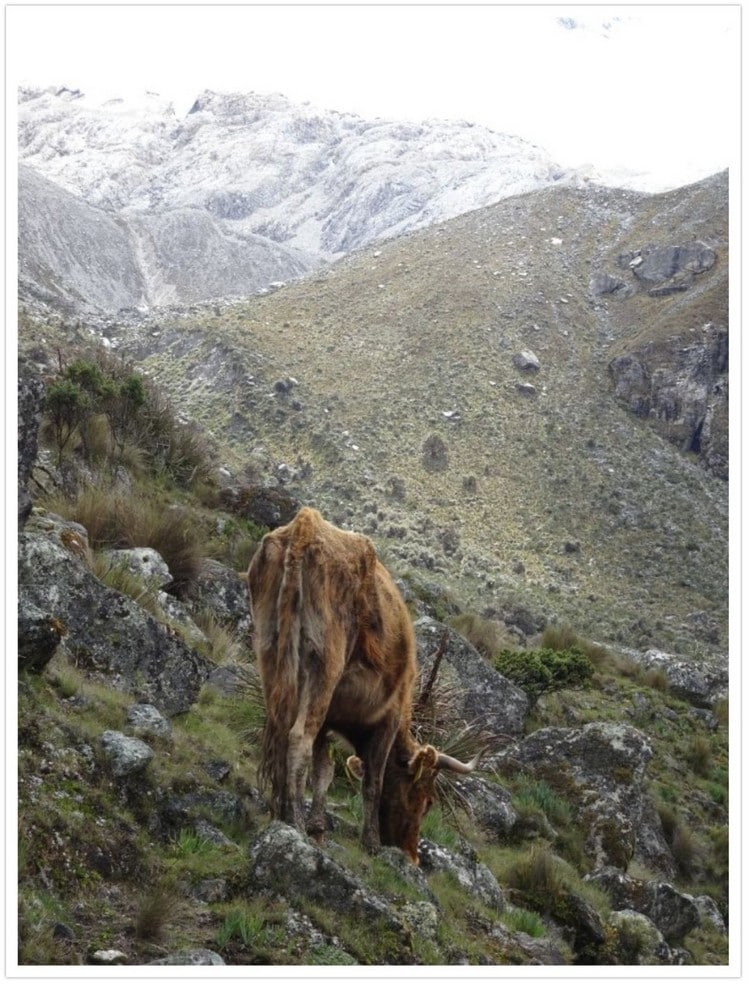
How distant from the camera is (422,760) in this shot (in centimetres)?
670

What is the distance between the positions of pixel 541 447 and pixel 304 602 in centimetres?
4812

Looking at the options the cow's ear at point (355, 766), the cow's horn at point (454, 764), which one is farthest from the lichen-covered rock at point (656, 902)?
the cow's ear at point (355, 766)

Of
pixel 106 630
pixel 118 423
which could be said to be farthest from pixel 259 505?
pixel 106 630

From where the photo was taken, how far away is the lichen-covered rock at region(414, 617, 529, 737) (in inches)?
508

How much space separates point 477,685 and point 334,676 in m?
8.63

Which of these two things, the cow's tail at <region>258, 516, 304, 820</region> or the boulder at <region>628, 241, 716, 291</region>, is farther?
the boulder at <region>628, 241, 716, 291</region>

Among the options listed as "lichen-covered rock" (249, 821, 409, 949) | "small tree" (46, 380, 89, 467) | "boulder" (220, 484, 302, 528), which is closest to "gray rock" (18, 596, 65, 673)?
"lichen-covered rock" (249, 821, 409, 949)

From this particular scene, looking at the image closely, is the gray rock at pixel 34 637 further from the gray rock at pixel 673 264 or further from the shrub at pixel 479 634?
the gray rock at pixel 673 264

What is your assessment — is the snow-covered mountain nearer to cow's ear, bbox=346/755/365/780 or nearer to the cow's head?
cow's ear, bbox=346/755/365/780

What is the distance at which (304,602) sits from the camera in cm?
543

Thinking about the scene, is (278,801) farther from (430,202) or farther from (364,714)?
(430,202)

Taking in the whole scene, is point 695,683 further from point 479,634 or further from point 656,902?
point 656,902

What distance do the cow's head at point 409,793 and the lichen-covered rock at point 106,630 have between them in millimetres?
1808

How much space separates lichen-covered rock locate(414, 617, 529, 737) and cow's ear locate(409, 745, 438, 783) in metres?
5.83
